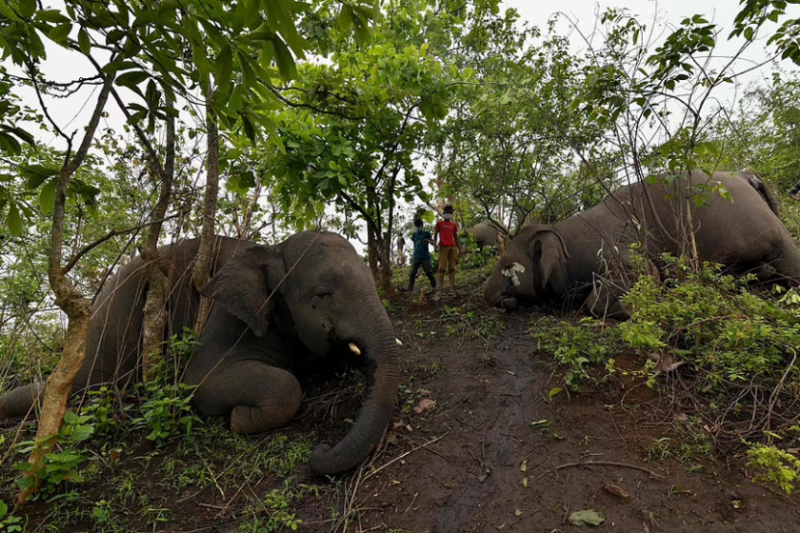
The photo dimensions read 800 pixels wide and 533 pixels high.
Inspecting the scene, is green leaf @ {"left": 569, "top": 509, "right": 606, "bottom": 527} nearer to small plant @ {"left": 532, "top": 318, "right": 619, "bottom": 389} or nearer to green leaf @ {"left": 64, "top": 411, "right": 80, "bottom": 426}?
small plant @ {"left": 532, "top": 318, "right": 619, "bottom": 389}

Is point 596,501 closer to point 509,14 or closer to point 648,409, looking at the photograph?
point 648,409

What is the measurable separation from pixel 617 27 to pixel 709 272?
3089mm

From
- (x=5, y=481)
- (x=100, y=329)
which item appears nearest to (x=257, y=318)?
(x=100, y=329)

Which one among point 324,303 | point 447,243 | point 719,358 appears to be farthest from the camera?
point 447,243

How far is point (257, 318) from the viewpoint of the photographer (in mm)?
4176

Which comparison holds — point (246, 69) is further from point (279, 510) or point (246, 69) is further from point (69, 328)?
point (279, 510)

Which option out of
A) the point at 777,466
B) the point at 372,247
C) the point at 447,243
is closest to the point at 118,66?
the point at 777,466

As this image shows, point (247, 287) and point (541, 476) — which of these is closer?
point (541, 476)

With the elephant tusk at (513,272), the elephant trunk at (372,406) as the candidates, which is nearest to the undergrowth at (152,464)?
the elephant trunk at (372,406)

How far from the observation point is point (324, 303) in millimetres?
4086

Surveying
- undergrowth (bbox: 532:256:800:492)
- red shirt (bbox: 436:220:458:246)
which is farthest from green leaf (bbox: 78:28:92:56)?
red shirt (bbox: 436:220:458:246)

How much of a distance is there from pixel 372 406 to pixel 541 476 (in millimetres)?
1308

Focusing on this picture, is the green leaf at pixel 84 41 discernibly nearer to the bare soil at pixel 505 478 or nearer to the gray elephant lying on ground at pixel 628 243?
the bare soil at pixel 505 478

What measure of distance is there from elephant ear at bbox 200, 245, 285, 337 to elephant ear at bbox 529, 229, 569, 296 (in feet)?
13.1
